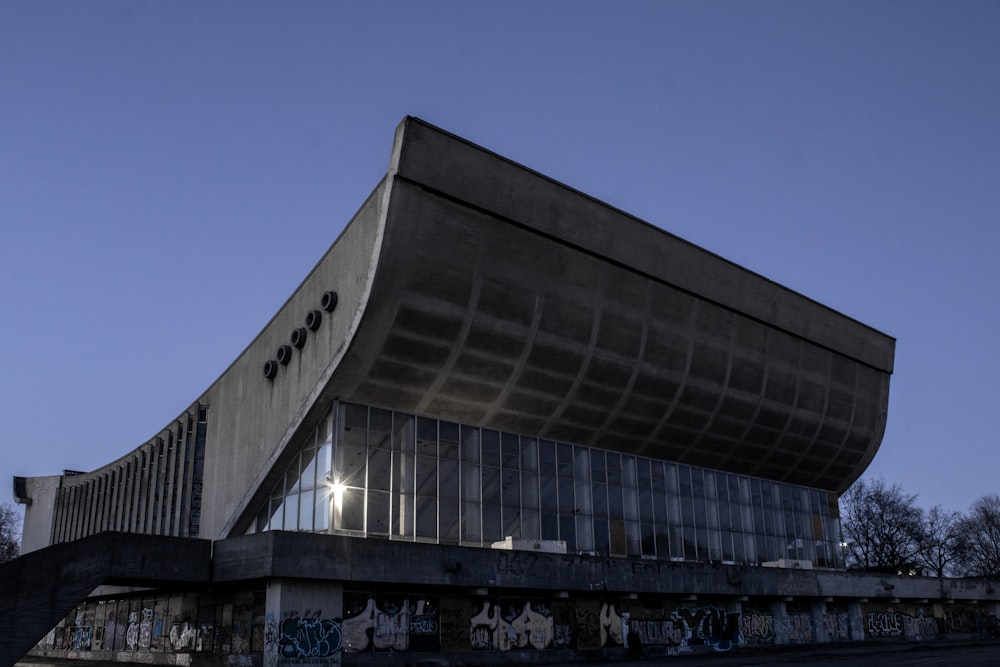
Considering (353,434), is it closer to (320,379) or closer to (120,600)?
(320,379)

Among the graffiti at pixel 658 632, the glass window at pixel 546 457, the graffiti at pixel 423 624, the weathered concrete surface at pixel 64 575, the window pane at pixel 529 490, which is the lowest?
the graffiti at pixel 658 632

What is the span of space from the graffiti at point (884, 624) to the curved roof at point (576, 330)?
Result: 10.2 m

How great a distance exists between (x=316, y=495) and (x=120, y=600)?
1311 cm

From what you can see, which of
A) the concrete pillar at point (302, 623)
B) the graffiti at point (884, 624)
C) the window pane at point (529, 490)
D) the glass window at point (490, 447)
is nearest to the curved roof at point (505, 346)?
the glass window at point (490, 447)

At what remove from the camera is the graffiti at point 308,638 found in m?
26.3

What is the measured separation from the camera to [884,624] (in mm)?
51094

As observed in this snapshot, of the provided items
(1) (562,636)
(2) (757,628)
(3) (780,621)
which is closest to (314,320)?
(1) (562,636)

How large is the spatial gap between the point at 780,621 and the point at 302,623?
88.1 ft

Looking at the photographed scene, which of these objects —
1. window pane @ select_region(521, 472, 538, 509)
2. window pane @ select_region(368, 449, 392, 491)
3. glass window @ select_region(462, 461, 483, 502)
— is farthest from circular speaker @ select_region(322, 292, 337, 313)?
window pane @ select_region(521, 472, 538, 509)

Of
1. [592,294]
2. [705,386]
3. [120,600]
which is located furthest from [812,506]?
[120,600]

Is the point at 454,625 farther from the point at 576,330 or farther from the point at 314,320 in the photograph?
the point at 576,330

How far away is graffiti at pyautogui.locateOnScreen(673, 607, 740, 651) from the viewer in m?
39.0

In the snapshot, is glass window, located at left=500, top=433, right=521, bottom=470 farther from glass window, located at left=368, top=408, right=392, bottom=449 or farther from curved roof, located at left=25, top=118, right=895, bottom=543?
glass window, located at left=368, top=408, right=392, bottom=449

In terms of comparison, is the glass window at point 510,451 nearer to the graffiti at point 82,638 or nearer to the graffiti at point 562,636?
the graffiti at point 562,636
